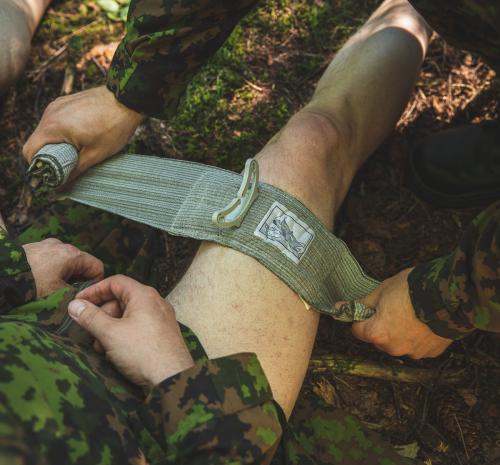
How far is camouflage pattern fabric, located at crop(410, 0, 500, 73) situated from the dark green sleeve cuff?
1.87 feet

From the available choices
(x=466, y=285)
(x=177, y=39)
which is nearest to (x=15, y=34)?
(x=177, y=39)

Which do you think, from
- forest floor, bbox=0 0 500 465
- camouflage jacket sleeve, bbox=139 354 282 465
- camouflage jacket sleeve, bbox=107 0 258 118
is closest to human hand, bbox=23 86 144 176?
camouflage jacket sleeve, bbox=107 0 258 118

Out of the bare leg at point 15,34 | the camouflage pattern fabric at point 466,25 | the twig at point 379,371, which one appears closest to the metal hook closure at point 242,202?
the camouflage pattern fabric at point 466,25

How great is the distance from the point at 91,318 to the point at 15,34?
155cm

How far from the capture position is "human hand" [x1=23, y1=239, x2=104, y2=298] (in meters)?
1.49

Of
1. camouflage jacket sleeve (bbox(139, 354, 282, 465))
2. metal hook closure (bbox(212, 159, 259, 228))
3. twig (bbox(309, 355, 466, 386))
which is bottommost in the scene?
twig (bbox(309, 355, 466, 386))

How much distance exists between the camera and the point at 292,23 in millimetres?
2463

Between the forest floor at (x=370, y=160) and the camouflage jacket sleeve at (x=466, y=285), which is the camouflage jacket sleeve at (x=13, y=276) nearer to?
the forest floor at (x=370, y=160)

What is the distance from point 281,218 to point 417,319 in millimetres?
432

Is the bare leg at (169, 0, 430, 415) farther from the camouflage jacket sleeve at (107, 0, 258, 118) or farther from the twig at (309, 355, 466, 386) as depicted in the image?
the twig at (309, 355, 466, 386)

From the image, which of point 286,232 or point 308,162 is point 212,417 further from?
point 308,162

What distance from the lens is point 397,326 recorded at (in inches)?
60.7

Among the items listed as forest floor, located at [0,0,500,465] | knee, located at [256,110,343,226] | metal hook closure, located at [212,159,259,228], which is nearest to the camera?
metal hook closure, located at [212,159,259,228]

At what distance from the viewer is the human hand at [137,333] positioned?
4.14 ft
